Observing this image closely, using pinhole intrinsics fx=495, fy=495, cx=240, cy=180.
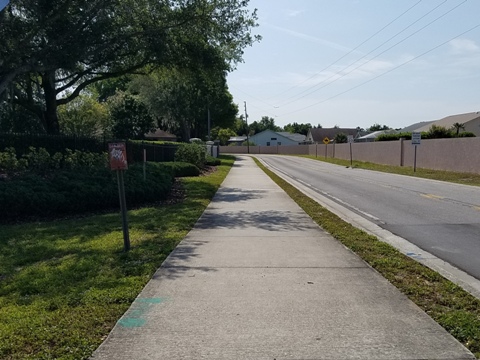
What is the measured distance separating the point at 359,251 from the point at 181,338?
4138mm

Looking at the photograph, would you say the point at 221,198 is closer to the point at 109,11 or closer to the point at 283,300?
the point at 109,11

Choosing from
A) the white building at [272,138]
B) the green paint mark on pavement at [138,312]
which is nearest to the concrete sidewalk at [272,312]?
the green paint mark on pavement at [138,312]

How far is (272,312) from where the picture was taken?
188 inches

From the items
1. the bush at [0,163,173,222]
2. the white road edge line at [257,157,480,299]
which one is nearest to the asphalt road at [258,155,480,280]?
the white road edge line at [257,157,480,299]

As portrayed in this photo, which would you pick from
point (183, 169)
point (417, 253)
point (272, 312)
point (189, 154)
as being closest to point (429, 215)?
point (417, 253)

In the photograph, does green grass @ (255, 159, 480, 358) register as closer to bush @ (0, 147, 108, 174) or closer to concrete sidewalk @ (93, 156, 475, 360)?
concrete sidewalk @ (93, 156, 475, 360)

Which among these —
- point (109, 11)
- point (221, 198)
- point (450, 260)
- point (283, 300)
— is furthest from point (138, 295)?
point (109, 11)

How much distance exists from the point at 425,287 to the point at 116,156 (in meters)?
4.63

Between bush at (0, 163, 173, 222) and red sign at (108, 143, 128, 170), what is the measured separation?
431 centimetres

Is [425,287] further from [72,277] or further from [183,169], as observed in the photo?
[183,169]

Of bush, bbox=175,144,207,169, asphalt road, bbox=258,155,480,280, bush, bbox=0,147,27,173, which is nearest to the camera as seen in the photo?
asphalt road, bbox=258,155,480,280

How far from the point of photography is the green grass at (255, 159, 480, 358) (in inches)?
173

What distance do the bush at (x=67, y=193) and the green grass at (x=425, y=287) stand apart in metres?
5.95

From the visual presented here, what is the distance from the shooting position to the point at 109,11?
16.6m
